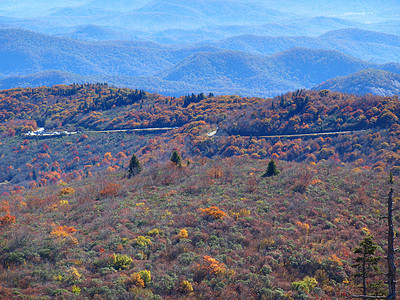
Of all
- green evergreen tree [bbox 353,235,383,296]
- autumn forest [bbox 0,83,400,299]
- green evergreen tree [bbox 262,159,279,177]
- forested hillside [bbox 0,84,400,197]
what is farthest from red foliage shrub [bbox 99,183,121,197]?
forested hillside [bbox 0,84,400,197]

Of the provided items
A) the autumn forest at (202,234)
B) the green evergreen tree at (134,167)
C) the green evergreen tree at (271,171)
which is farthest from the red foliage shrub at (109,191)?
the green evergreen tree at (271,171)

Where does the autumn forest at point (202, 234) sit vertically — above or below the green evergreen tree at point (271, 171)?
below

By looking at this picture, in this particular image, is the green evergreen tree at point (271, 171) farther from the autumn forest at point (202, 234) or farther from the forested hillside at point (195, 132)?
the forested hillside at point (195, 132)

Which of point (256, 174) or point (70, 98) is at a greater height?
point (70, 98)

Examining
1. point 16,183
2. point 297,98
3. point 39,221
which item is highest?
point 297,98

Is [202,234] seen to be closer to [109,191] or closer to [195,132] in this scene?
[109,191]

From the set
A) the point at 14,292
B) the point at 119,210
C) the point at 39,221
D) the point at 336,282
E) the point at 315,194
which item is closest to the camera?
the point at 14,292

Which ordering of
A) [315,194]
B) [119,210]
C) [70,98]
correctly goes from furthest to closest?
1. [70,98]
2. [315,194]
3. [119,210]

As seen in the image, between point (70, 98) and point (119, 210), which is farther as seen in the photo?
point (70, 98)

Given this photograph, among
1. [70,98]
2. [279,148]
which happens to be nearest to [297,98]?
[279,148]

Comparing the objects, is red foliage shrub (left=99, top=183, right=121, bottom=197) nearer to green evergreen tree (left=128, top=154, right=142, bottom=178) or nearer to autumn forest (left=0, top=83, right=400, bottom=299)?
autumn forest (left=0, top=83, right=400, bottom=299)

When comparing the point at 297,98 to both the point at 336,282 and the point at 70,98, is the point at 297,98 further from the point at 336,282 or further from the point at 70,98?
the point at 70,98
